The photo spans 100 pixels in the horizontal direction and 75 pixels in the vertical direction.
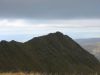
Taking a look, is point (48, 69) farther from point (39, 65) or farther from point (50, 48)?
point (50, 48)

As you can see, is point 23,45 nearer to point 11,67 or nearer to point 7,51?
point 7,51

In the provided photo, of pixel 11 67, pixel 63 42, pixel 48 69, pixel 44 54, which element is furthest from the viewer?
pixel 63 42

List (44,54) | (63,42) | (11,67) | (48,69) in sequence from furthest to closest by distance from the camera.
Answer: (63,42) → (44,54) → (48,69) → (11,67)

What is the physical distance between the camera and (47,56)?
52.1m

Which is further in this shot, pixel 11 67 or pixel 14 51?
pixel 14 51

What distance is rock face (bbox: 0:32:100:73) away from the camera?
47750 mm

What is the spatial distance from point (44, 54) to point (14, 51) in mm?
4578

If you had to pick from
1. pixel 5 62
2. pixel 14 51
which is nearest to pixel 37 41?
pixel 14 51

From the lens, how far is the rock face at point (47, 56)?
47750 millimetres

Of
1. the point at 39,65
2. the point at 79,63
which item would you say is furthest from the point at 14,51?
the point at 79,63

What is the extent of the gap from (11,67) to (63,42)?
1608cm

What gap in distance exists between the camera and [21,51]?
167ft

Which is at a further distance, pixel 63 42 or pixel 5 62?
pixel 63 42

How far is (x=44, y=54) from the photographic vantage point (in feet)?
172
